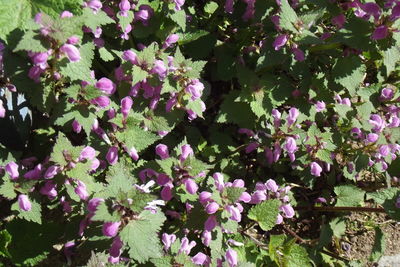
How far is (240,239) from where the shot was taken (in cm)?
286

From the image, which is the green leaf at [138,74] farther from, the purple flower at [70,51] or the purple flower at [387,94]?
the purple flower at [387,94]

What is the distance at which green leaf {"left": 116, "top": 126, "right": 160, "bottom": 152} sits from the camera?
245 centimetres

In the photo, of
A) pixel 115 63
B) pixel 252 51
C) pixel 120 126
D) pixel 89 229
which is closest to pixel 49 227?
Answer: pixel 89 229

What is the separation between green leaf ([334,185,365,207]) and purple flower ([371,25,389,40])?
1.33m

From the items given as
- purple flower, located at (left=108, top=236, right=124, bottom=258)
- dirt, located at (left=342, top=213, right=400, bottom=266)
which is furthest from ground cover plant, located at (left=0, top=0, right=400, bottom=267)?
dirt, located at (left=342, top=213, right=400, bottom=266)

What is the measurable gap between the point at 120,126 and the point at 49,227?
0.81 meters

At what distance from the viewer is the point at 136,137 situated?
248cm

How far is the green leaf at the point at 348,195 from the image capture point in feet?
11.3

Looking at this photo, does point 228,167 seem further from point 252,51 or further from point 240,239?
point 252,51

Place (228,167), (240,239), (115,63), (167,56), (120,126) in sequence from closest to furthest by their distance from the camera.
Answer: (120,126) → (167,56) → (240,239) → (115,63) → (228,167)

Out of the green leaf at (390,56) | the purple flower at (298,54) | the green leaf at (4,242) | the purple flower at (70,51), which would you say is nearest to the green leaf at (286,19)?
the purple flower at (298,54)

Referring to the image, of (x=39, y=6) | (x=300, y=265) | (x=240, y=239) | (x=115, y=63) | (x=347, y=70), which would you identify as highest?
(x=39, y=6)

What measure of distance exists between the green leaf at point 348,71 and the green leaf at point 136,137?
1.16 meters

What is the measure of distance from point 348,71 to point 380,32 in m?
0.36
